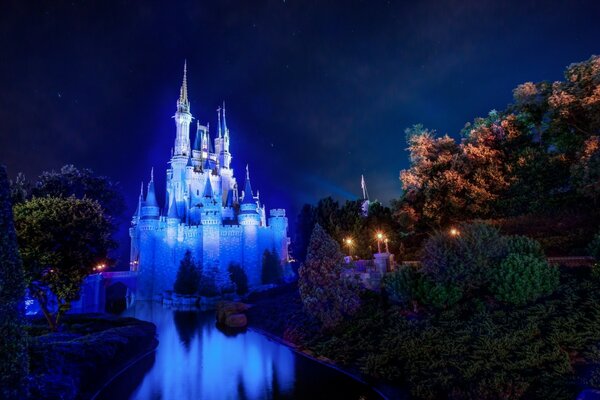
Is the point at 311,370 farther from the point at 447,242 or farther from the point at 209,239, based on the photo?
the point at 209,239

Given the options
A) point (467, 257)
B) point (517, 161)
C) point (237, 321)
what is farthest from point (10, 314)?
point (517, 161)

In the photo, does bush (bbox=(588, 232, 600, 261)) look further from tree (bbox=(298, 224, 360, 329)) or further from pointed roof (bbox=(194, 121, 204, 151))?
pointed roof (bbox=(194, 121, 204, 151))

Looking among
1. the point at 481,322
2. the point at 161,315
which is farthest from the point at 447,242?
the point at 161,315

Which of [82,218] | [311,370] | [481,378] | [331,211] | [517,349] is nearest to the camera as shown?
[481,378]

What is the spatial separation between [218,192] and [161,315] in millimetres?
21772

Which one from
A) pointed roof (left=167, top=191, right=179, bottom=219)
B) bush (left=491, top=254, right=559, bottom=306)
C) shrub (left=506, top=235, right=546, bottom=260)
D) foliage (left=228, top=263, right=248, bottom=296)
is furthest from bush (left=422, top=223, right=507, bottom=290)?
pointed roof (left=167, top=191, right=179, bottom=219)

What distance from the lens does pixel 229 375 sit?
44.8 ft

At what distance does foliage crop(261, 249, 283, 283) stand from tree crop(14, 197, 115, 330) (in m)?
24.4

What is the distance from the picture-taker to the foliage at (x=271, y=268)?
40562mm

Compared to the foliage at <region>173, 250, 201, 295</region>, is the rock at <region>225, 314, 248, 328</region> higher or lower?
lower

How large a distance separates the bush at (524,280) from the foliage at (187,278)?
3044 centimetres

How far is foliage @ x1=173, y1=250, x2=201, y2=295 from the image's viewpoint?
3675 centimetres

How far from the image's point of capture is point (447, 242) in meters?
14.2

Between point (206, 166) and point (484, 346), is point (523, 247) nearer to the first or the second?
point (484, 346)
